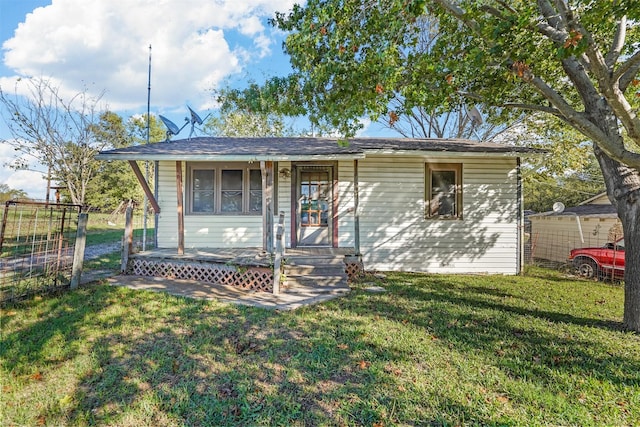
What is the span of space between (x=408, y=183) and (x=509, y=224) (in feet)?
9.55

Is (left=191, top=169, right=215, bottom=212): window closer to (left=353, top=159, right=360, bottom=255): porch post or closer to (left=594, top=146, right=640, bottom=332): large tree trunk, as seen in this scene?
(left=353, top=159, right=360, bottom=255): porch post

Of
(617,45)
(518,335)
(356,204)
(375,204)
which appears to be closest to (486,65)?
(617,45)

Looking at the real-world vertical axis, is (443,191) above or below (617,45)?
below

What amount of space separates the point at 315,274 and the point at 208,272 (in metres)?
2.21

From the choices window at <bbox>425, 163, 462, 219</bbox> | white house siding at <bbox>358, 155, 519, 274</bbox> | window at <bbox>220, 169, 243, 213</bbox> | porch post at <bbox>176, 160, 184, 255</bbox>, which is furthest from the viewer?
window at <bbox>425, 163, 462, 219</bbox>

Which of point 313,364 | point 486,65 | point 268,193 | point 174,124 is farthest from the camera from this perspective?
point 174,124

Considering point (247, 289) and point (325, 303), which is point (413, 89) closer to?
point (325, 303)

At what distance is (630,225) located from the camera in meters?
4.07

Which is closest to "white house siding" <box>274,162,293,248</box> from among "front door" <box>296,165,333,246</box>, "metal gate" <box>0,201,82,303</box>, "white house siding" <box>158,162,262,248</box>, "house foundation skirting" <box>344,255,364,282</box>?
"front door" <box>296,165,333,246</box>

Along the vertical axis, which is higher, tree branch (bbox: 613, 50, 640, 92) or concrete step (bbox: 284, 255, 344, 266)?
tree branch (bbox: 613, 50, 640, 92)

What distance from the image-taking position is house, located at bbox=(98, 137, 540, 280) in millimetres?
7766

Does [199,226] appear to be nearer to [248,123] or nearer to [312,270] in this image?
[312,270]

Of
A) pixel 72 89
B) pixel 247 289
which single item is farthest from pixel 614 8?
pixel 72 89

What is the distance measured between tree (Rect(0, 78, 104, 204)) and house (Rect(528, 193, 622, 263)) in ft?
64.1
